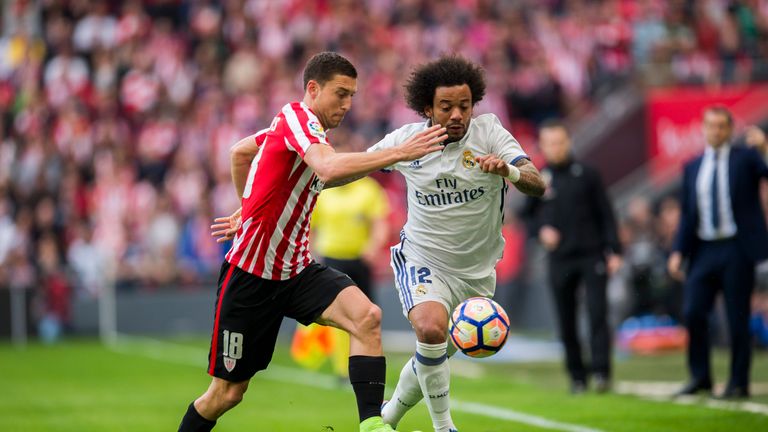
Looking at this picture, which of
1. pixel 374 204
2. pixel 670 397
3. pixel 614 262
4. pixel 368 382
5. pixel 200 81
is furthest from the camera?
pixel 200 81

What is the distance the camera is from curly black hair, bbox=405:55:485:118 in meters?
7.86

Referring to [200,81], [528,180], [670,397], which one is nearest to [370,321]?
[528,180]

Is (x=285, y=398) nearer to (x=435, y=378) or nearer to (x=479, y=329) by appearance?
(x=435, y=378)

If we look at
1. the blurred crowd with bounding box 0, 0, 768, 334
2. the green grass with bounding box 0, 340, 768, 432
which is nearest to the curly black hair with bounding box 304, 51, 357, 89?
the green grass with bounding box 0, 340, 768, 432

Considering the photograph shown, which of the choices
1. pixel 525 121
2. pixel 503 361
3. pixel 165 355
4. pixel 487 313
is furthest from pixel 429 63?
pixel 525 121

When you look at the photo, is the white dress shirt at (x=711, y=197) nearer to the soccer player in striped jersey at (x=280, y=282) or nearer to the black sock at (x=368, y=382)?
the soccer player in striped jersey at (x=280, y=282)

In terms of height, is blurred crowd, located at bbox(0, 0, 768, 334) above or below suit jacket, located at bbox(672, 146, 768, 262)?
above

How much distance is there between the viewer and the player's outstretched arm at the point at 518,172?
7117 millimetres

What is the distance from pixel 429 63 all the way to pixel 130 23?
783 inches

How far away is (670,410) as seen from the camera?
998 centimetres

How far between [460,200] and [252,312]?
158cm

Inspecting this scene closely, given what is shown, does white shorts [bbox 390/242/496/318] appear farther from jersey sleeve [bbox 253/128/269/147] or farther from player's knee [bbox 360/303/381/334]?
jersey sleeve [bbox 253/128/269/147]

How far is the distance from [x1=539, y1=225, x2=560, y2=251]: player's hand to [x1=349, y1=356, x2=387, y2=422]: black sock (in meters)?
5.63

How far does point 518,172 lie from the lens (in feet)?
24.3
